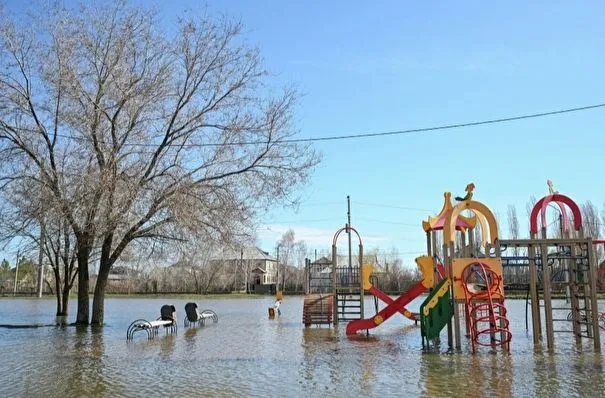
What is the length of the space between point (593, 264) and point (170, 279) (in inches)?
2459

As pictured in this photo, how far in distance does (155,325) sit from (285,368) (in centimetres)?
732

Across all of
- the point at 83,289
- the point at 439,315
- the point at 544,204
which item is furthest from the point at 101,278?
the point at 544,204

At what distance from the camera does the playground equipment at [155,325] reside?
16.0 metres

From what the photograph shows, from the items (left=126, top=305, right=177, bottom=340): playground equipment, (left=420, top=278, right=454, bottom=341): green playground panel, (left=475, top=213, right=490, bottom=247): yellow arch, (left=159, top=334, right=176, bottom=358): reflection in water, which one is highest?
(left=475, top=213, right=490, bottom=247): yellow arch

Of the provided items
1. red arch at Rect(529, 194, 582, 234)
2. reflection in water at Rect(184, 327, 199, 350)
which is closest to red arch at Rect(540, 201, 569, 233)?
red arch at Rect(529, 194, 582, 234)

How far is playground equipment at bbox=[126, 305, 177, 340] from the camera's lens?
1597 cm

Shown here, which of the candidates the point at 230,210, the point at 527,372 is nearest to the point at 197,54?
the point at 230,210

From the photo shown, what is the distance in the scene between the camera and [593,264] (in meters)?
12.8

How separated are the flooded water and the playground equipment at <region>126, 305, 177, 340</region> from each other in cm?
39

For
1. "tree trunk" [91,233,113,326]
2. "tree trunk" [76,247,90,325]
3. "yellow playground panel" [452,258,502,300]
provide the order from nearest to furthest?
"yellow playground panel" [452,258,502,300], "tree trunk" [91,233,113,326], "tree trunk" [76,247,90,325]

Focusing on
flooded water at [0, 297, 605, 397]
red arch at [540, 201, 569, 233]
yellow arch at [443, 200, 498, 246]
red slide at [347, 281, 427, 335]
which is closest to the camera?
flooded water at [0, 297, 605, 397]

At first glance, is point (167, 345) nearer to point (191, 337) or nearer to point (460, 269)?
point (191, 337)

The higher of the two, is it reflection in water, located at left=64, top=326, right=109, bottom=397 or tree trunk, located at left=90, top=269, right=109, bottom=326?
tree trunk, located at left=90, top=269, right=109, bottom=326

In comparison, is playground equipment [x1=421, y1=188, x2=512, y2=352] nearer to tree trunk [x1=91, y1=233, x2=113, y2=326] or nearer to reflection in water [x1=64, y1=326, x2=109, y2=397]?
reflection in water [x1=64, y1=326, x2=109, y2=397]
